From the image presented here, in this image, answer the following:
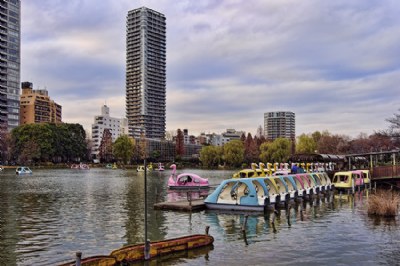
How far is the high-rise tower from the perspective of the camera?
17362 cm

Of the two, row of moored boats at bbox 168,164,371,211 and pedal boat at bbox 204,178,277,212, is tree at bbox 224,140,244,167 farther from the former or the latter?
pedal boat at bbox 204,178,277,212

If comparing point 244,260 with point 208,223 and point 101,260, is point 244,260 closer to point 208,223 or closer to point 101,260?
point 101,260

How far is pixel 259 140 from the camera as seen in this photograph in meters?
198

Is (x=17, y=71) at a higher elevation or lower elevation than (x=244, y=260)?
higher

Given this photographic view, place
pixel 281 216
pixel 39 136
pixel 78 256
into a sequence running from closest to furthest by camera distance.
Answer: pixel 78 256 < pixel 281 216 < pixel 39 136

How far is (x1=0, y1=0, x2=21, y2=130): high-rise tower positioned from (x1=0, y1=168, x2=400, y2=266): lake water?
150 metres

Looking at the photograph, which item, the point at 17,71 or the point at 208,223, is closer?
the point at 208,223

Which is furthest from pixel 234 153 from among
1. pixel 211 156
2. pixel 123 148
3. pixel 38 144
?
pixel 38 144

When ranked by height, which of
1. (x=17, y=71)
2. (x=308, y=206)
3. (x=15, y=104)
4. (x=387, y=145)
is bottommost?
(x=308, y=206)

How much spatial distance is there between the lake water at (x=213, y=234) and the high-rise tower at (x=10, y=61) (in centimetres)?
15002

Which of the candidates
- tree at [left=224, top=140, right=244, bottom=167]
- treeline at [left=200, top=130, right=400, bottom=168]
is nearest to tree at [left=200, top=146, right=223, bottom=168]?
treeline at [left=200, top=130, right=400, bottom=168]

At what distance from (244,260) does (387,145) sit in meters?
92.1

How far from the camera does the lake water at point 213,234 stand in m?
19.6

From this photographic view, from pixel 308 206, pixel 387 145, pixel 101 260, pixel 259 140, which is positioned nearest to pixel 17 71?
pixel 259 140
